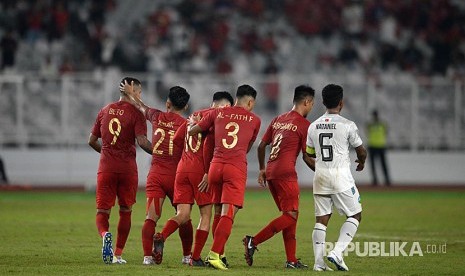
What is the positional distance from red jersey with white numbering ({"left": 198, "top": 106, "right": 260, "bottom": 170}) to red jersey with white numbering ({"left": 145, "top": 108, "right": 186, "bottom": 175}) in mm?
656

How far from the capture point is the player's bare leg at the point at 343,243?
39.2 ft

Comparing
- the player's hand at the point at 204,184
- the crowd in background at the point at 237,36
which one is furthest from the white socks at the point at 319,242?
the crowd in background at the point at 237,36

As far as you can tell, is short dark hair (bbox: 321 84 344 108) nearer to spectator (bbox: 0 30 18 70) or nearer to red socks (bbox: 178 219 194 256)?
red socks (bbox: 178 219 194 256)

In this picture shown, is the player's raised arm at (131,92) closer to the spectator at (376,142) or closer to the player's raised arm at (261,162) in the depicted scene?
the player's raised arm at (261,162)

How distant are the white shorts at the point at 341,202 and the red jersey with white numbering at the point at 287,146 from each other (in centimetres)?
67

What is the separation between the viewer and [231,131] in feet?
40.8

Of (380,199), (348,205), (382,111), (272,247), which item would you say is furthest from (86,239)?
(382,111)

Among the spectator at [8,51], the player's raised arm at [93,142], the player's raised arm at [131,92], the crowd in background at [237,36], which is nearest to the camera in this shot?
the player's raised arm at [131,92]

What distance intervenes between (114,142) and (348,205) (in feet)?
10.2

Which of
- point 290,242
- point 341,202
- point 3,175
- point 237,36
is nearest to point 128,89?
point 290,242

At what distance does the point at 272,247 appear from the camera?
1539cm

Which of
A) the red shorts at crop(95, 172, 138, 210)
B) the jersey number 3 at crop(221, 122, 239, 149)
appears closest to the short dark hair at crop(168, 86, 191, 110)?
the jersey number 3 at crop(221, 122, 239, 149)

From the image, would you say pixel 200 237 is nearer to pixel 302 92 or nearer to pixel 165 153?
pixel 165 153

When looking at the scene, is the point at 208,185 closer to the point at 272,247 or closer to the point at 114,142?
the point at 114,142
